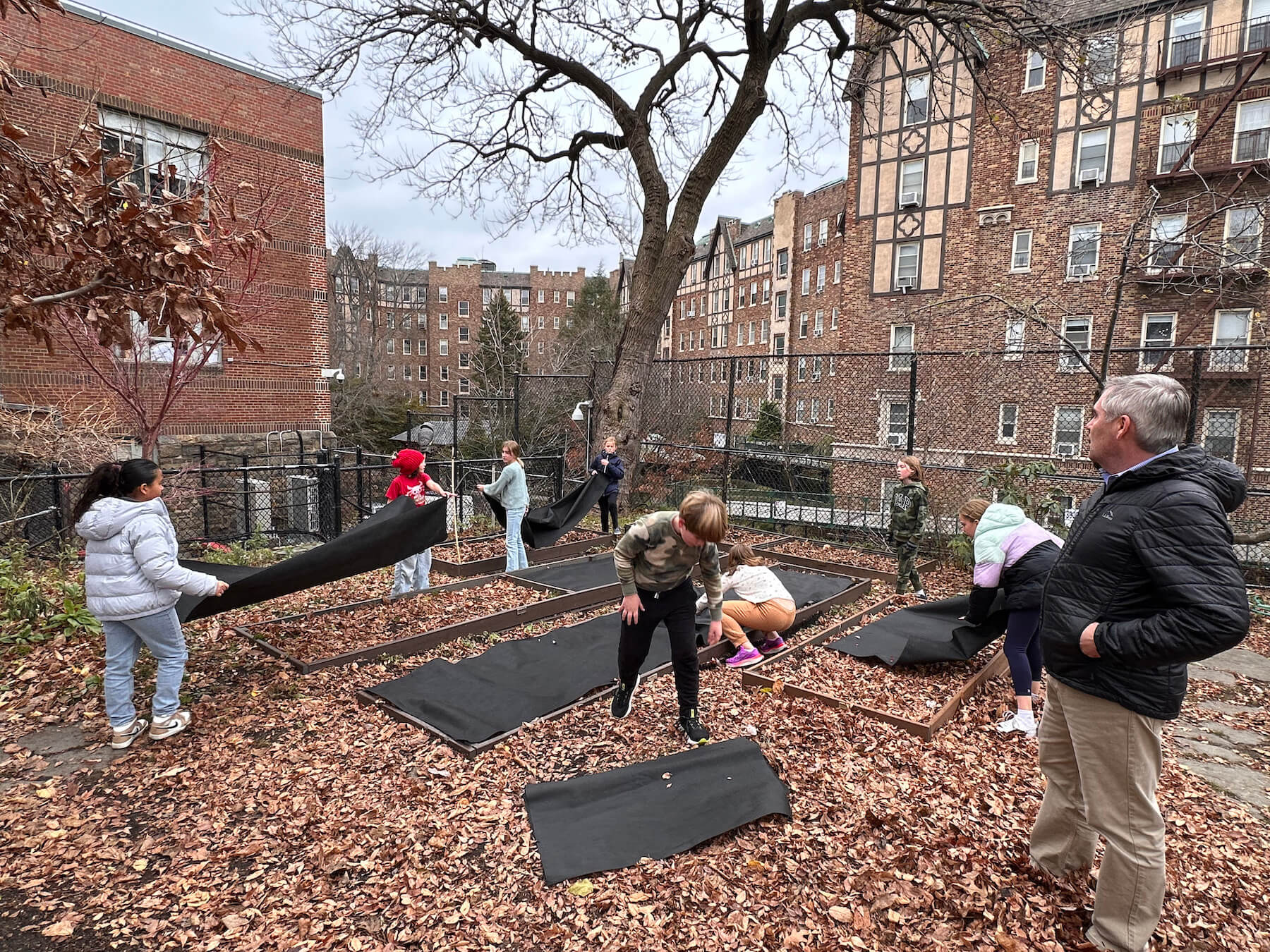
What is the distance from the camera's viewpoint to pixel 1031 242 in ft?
71.3

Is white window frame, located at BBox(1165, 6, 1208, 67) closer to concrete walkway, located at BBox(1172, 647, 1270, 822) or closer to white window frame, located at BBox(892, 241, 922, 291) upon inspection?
white window frame, located at BBox(892, 241, 922, 291)

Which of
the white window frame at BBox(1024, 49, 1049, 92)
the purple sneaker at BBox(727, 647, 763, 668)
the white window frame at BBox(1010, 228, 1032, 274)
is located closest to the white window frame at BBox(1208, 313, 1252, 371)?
the white window frame at BBox(1010, 228, 1032, 274)

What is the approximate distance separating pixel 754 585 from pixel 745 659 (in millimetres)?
614

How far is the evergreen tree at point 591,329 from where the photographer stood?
97.9 ft

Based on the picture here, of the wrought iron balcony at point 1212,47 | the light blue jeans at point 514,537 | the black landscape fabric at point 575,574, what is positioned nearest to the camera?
the black landscape fabric at point 575,574

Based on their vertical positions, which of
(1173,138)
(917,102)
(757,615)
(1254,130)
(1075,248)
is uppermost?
(917,102)

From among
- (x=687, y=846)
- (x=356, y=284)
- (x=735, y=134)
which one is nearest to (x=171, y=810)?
(x=687, y=846)

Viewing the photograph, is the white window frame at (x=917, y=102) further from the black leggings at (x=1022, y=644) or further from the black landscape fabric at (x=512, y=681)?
the black landscape fabric at (x=512, y=681)

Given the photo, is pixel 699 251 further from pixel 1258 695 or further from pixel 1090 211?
pixel 1258 695

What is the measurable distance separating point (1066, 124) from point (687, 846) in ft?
84.5

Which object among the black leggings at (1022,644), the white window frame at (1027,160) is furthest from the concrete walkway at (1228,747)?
the white window frame at (1027,160)

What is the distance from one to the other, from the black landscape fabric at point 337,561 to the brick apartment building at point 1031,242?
20.7ft

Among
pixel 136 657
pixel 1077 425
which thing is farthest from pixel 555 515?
pixel 1077 425

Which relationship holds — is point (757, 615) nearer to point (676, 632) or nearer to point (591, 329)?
point (676, 632)
